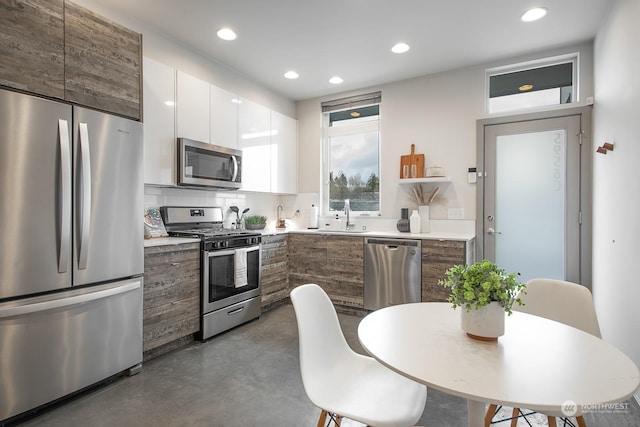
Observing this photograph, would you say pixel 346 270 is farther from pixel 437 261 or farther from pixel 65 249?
pixel 65 249

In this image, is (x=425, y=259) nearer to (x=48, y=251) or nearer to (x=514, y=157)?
(x=514, y=157)

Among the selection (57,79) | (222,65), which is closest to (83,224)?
(57,79)

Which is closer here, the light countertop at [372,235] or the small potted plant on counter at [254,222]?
the light countertop at [372,235]

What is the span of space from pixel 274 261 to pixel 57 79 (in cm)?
257

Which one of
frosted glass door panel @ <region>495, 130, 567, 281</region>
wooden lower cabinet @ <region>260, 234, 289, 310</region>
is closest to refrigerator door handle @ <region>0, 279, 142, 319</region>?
wooden lower cabinet @ <region>260, 234, 289, 310</region>

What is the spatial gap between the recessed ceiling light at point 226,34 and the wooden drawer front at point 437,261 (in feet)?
8.87

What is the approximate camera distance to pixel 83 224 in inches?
79.9

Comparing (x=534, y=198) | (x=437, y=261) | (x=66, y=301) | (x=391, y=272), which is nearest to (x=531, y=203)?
(x=534, y=198)

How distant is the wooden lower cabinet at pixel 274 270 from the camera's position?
374cm

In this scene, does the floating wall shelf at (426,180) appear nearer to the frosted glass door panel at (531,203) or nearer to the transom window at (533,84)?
the frosted glass door panel at (531,203)

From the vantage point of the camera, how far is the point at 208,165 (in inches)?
132

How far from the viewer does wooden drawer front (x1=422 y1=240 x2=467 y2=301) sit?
10.6ft

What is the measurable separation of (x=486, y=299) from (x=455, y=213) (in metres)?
2.86

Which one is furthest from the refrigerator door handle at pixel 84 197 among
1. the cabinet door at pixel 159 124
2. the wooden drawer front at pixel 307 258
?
the wooden drawer front at pixel 307 258
